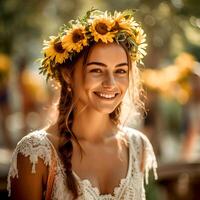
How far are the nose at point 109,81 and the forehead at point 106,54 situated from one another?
6 centimetres

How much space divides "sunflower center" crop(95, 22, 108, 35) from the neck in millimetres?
401

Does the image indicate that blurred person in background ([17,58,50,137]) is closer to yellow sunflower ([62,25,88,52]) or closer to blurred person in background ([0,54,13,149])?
blurred person in background ([0,54,13,149])

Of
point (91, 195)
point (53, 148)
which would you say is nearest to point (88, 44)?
point (53, 148)

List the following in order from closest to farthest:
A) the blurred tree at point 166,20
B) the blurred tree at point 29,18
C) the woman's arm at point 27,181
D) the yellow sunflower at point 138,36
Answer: the woman's arm at point 27,181 → the yellow sunflower at point 138,36 → the blurred tree at point 166,20 → the blurred tree at point 29,18

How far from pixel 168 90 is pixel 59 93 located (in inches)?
180

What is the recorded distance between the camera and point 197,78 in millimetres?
7664

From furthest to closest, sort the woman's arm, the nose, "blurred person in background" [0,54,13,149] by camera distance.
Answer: "blurred person in background" [0,54,13,149], the nose, the woman's arm

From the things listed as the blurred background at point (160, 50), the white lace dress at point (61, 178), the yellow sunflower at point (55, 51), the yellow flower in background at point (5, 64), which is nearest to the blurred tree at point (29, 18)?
the blurred background at point (160, 50)

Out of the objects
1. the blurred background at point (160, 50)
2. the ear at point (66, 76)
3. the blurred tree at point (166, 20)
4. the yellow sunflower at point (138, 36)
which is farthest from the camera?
the blurred background at point (160, 50)

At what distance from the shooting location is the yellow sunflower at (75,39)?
10.7 ft

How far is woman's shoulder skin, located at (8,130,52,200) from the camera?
10.0 feet

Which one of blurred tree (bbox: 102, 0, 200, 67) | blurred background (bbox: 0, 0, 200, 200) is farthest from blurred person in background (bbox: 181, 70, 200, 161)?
blurred tree (bbox: 102, 0, 200, 67)

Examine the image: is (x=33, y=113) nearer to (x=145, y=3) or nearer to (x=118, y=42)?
(x=145, y=3)

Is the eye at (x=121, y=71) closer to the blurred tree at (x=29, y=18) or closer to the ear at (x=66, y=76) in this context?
the ear at (x=66, y=76)
